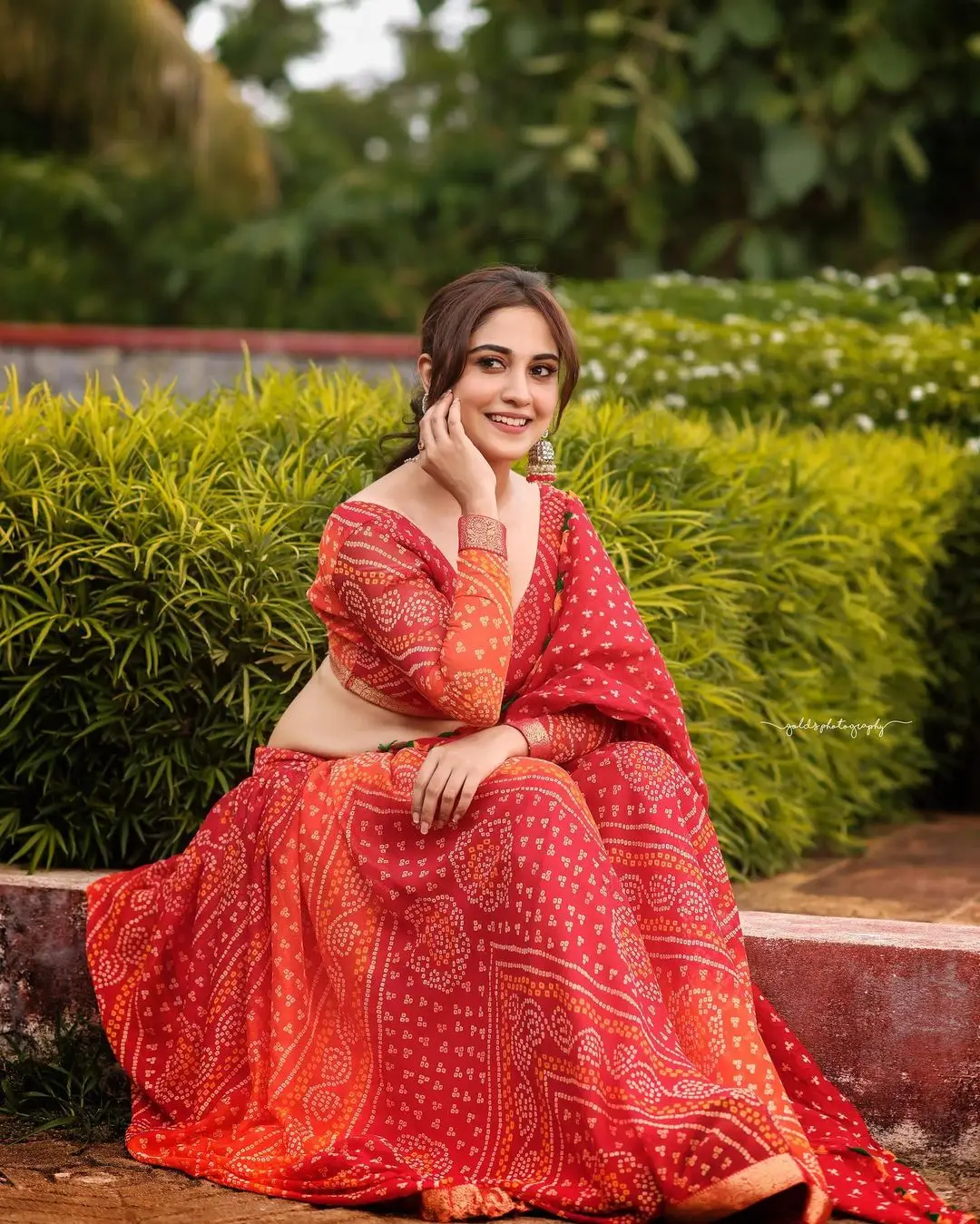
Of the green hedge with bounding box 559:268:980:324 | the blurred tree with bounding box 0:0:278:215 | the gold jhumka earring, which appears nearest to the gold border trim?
the gold jhumka earring

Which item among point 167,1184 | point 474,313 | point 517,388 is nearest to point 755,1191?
point 167,1184

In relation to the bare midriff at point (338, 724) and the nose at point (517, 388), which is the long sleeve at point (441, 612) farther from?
the nose at point (517, 388)

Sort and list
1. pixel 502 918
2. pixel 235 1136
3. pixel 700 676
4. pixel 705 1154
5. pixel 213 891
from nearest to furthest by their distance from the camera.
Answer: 1. pixel 705 1154
2. pixel 502 918
3. pixel 235 1136
4. pixel 213 891
5. pixel 700 676

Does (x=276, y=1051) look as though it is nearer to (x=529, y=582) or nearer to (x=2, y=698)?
(x=529, y=582)

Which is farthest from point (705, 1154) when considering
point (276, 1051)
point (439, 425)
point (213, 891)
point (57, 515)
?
point (57, 515)

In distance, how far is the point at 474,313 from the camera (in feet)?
9.59

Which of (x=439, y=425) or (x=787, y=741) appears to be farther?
(x=787, y=741)

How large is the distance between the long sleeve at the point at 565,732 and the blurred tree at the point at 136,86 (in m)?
10.6

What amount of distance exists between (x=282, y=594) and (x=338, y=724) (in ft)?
2.16

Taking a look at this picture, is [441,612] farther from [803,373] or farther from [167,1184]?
[803,373]

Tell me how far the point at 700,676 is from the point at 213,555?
4.00ft

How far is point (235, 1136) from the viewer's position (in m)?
2.78

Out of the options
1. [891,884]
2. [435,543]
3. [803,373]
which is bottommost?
[891,884]

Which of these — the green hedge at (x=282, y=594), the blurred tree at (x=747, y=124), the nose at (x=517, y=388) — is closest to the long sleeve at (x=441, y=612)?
the nose at (x=517, y=388)
